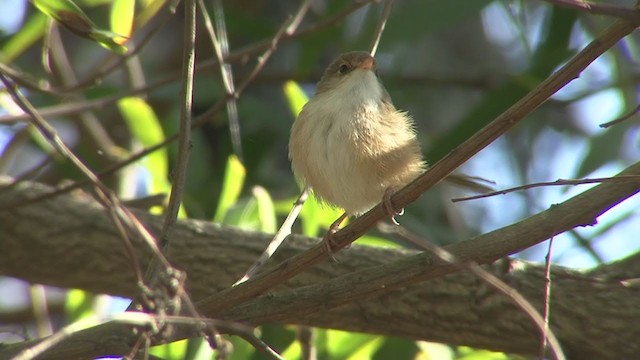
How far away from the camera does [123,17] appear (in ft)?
11.4

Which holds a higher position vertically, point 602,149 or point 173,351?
point 602,149

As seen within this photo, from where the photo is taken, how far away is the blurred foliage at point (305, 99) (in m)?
4.21

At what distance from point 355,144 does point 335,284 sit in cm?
73

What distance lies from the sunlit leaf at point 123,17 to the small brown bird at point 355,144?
2.74 feet

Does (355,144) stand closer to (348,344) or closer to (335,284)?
(335,284)

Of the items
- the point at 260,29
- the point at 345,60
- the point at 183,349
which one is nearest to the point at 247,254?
the point at 183,349

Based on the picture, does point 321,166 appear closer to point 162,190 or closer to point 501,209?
point 162,190

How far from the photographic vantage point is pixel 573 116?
7.21 meters

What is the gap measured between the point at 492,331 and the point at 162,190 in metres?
2.01

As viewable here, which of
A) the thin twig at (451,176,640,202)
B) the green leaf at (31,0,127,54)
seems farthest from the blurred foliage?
the thin twig at (451,176,640,202)

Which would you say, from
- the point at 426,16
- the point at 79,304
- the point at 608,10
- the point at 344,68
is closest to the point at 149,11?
the point at 344,68

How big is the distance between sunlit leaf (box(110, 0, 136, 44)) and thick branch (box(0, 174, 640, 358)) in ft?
3.31

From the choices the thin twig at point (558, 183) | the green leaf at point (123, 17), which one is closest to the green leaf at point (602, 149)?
the thin twig at point (558, 183)

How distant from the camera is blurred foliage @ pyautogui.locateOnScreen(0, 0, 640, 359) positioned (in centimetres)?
421
